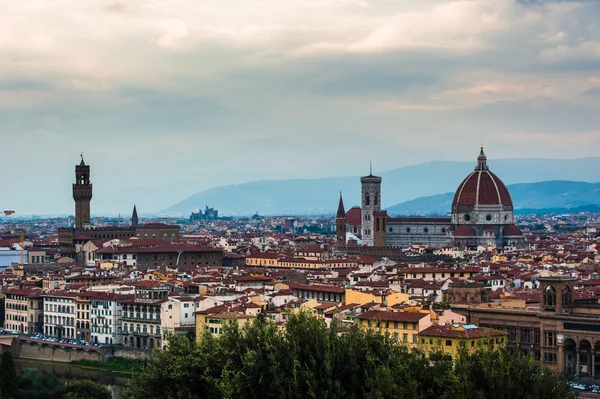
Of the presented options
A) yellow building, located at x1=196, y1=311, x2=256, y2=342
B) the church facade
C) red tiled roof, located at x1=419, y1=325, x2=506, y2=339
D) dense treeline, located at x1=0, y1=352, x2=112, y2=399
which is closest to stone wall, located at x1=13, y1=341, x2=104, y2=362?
yellow building, located at x1=196, y1=311, x2=256, y2=342

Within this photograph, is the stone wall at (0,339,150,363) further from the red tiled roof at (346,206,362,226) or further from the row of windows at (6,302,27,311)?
the red tiled roof at (346,206,362,226)

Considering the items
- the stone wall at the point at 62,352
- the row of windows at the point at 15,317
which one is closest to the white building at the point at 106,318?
the stone wall at the point at 62,352

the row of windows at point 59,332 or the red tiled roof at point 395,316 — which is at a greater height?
the red tiled roof at point 395,316

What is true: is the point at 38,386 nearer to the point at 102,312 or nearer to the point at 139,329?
the point at 139,329

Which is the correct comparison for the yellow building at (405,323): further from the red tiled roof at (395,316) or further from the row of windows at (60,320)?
the row of windows at (60,320)

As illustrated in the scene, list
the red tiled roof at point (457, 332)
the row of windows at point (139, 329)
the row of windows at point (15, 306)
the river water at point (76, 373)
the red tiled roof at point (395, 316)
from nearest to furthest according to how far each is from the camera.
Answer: the red tiled roof at point (457, 332) → the red tiled roof at point (395, 316) → the river water at point (76, 373) → the row of windows at point (139, 329) → the row of windows at point (15, 306)

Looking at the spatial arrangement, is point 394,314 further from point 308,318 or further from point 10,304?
point 10,304
